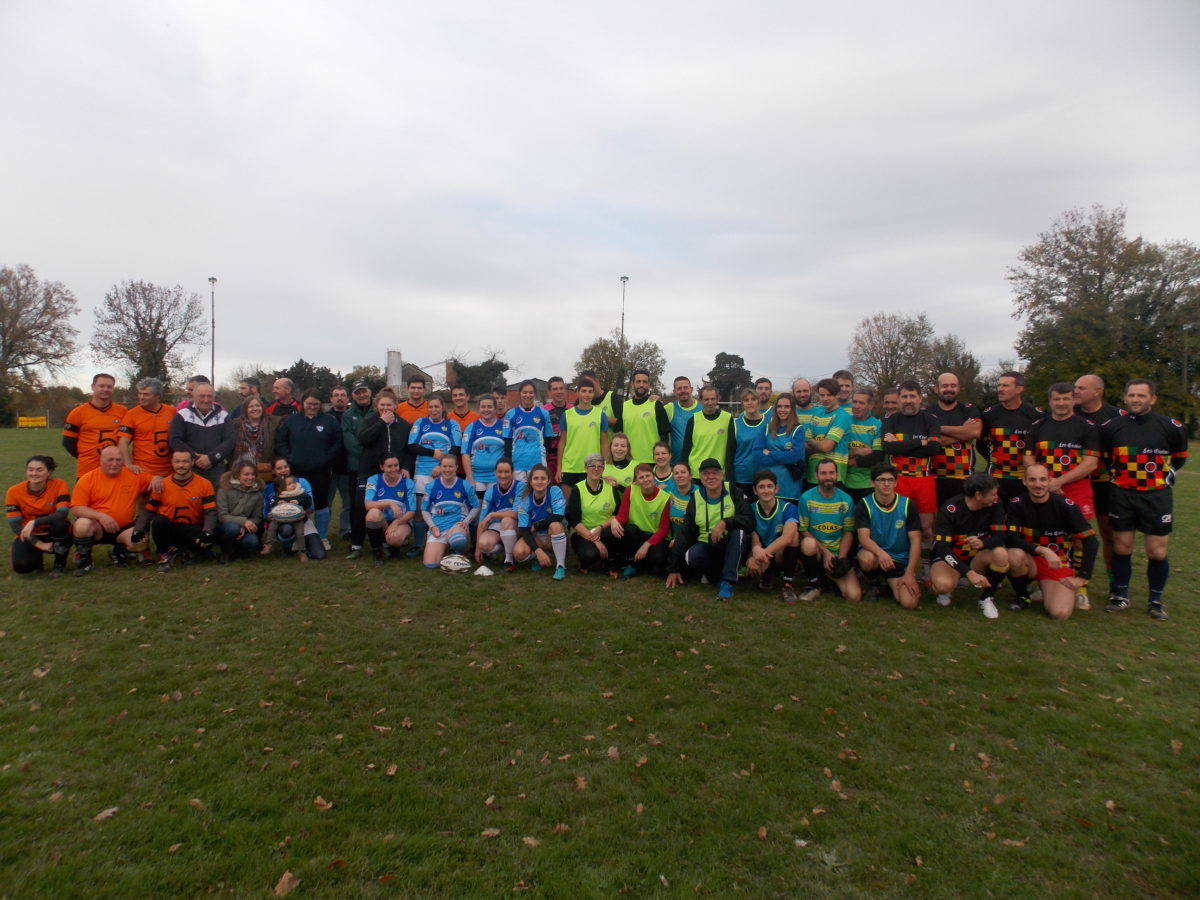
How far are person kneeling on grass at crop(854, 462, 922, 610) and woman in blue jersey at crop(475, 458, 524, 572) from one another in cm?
346

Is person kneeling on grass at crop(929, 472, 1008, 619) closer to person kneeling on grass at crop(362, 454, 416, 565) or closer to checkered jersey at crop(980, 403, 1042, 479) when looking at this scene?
checkered jersey at crop(980, 403, 1042, 479)

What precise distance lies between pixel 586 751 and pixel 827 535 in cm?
367

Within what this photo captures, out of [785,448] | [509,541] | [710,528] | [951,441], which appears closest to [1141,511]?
[951,441]

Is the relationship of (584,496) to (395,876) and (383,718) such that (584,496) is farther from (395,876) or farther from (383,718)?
(395,876)

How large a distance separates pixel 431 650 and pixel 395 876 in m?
2.10

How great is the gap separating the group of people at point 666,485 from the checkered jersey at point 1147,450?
0.7 inches

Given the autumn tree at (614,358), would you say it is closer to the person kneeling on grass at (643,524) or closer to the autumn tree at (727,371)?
the autumn tree at (727,371)

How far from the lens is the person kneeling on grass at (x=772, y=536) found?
19.3ft

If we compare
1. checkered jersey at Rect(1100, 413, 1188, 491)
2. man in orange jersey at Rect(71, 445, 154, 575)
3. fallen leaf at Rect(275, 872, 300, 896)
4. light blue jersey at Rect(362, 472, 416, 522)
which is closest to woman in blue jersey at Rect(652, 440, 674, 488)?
light blue jersey at Rect(362, 472, 416, 522)

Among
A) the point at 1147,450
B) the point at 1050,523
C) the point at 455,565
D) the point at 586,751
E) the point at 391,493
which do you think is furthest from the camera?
the point at 391,493

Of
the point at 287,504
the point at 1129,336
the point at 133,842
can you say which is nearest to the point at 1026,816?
the point at 133,842

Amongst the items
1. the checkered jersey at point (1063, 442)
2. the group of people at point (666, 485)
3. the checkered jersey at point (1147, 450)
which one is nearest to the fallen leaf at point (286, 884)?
the group of people at point (666, 485)

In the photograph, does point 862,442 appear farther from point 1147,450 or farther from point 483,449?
point 483,449

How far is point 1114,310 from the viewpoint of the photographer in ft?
110
